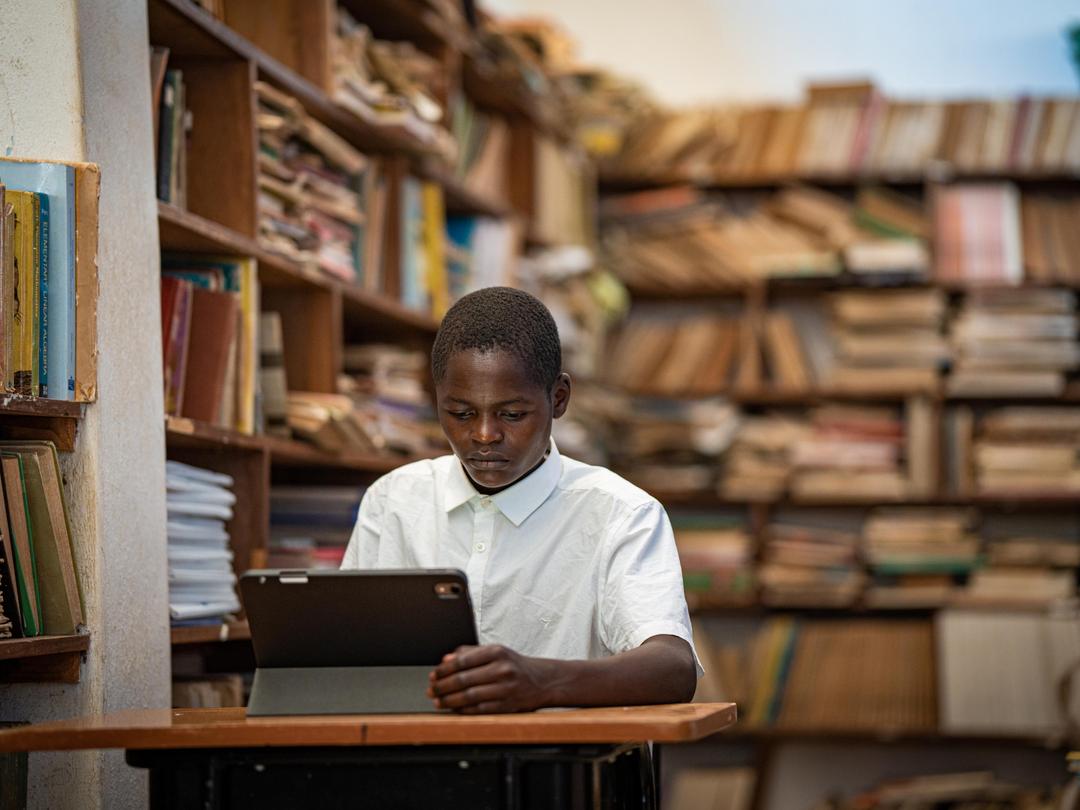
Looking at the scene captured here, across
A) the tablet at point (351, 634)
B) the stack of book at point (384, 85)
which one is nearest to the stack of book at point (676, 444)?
the stack of book at point (384, 85)

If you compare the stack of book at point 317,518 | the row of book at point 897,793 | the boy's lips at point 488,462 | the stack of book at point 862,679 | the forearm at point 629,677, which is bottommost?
the row of book at point 897,793

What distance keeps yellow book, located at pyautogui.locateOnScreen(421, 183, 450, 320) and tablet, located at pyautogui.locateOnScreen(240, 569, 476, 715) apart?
2.39 m

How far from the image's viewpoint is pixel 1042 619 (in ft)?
17.0

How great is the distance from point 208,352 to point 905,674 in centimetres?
312

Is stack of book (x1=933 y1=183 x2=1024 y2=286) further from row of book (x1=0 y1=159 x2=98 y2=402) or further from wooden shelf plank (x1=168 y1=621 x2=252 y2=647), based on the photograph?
row of book (x1=0 y1=159 x2=98 y2=402)

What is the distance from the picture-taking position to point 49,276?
236 cm

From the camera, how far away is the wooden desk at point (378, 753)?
160 centimetres

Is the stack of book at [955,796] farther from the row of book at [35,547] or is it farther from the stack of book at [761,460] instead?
the row of book at [35,547]

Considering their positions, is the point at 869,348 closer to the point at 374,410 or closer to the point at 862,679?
the point at 862,679

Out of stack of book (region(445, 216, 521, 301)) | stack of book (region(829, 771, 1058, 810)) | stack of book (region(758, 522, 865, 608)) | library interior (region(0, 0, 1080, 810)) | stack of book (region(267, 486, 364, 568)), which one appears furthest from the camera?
stack of book (region(758, 522, 865, 608))

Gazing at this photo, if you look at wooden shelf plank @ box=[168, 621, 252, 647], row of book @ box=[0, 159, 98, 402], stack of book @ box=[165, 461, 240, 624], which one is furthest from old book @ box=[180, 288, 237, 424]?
row of book @ box=[0, 159, 98, 402]

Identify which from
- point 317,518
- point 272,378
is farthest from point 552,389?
point 317,518

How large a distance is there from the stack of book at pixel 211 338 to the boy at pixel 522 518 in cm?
70

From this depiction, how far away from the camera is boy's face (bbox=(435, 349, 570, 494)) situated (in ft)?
6.93
